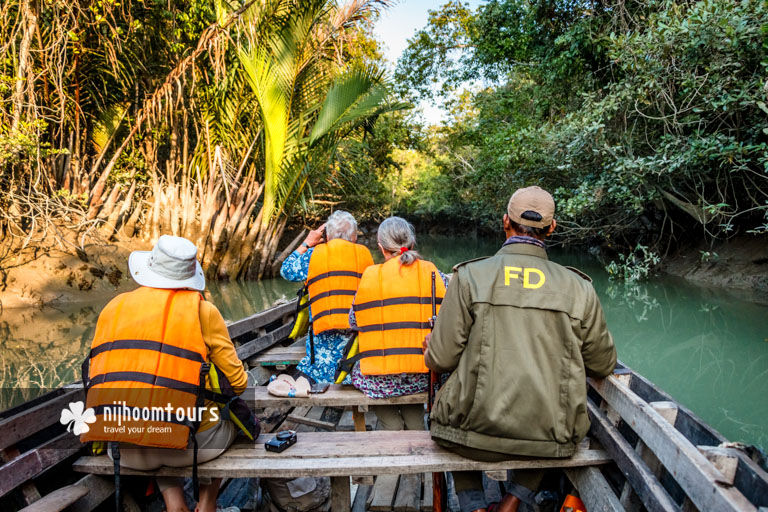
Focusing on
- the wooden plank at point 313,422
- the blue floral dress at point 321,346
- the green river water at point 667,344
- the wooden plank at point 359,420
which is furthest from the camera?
the green river water at point 667,344

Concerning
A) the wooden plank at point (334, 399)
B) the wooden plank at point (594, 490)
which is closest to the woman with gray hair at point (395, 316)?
the wooden plank at point (334, 399)

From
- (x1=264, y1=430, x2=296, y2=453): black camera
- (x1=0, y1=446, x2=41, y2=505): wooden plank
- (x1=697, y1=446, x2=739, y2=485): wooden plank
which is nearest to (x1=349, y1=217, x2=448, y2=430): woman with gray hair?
(x1=264, y1=430, x2=296, y2=453): black camera

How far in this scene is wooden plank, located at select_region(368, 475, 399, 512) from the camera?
2500 millimetres

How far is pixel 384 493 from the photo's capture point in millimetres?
2598

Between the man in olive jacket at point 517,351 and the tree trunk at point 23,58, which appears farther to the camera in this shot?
the tree trunk at point 23,58

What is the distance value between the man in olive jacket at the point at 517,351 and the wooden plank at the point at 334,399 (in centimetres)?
79

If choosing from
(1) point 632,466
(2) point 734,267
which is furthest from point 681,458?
(2) point 734,267

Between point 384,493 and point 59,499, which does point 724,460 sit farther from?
point 59,499

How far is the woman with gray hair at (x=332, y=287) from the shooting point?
317 cm

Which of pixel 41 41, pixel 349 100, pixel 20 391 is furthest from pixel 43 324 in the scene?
pixel 349 100

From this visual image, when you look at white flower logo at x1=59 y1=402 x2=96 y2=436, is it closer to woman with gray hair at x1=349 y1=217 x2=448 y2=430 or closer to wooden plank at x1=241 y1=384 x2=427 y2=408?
wooden plank at x1=241 y1=384 x2=427 y2=408

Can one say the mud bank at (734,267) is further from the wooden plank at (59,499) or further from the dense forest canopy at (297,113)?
the wooden plank at (59,499)

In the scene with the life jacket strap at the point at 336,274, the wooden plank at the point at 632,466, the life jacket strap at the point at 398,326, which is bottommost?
the wooden plank at the point at 632,466

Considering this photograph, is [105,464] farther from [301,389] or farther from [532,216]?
[532,216]
